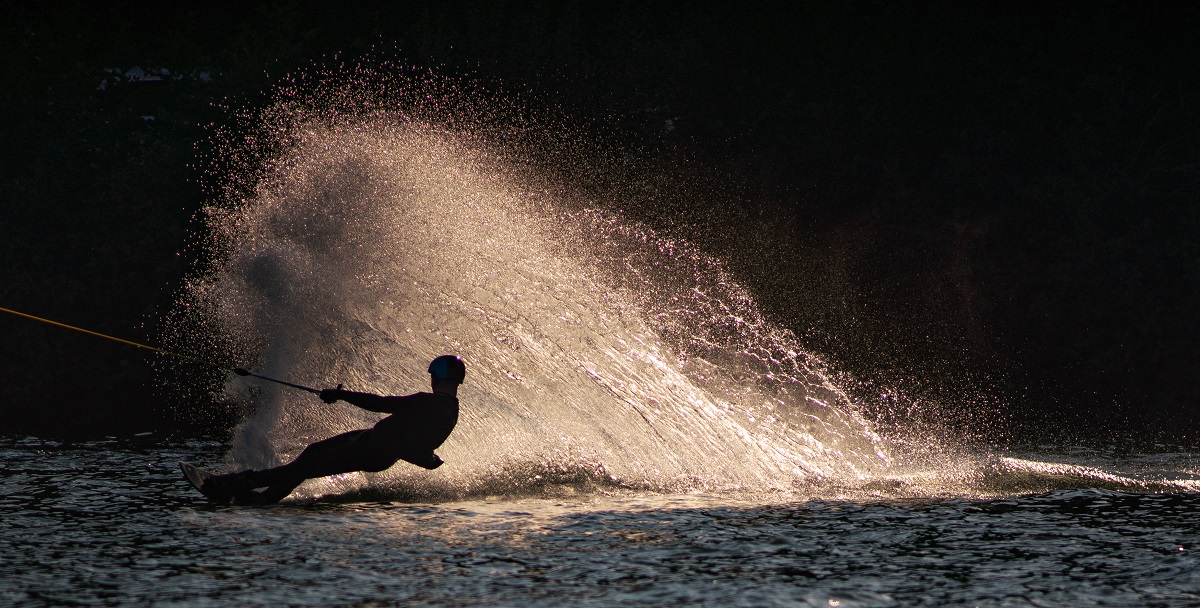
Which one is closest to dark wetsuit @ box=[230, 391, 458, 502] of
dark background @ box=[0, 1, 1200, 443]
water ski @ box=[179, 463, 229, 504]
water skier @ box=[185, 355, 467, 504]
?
water skier @ box=[185, 355, 467, 504]

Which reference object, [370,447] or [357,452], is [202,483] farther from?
[370,447]

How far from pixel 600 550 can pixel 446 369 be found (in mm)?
3069

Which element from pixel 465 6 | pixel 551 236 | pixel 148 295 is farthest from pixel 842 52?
pixel 148 295

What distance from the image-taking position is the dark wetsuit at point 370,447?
12.2 metres

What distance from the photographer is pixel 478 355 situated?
15.8 m

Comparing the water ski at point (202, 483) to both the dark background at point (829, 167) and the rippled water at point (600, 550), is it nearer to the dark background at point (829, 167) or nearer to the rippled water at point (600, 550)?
the rippled water at point (600, 550)

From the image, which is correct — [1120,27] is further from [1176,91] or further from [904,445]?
[904,445]

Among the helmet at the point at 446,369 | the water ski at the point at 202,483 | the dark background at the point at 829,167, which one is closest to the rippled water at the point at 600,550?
the water ski at the point at 202,483

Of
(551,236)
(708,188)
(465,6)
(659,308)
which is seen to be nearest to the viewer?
(551,236)

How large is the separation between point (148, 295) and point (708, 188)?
599 inches

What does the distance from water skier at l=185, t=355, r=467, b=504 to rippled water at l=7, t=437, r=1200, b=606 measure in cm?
22

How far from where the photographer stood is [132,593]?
912 centimetres

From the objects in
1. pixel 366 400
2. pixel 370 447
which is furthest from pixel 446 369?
pixel 370 447

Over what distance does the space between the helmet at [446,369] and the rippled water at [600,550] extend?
1182 mm
